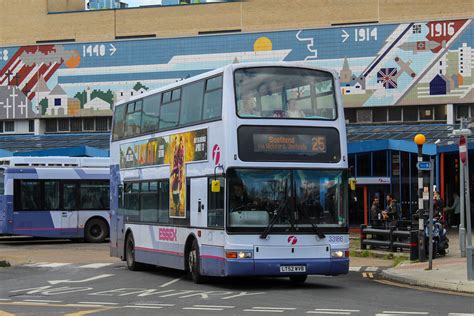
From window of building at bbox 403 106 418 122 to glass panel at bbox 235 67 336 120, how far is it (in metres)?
43.1

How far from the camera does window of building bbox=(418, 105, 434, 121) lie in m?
A: 59.4

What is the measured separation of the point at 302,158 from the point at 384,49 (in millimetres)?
43391

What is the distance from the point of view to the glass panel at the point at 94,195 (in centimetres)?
3428

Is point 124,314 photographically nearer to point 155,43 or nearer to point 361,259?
point 361,259

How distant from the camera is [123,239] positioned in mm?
23203

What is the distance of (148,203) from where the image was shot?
21406 mm

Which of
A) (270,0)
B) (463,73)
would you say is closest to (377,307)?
(463,73)

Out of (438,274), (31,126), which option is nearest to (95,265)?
(438,274)

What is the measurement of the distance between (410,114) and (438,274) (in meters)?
41.8

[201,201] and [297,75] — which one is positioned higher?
[297,75]

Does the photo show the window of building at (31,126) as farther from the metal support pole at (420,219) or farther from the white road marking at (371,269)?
the metal support pole at (420,219)

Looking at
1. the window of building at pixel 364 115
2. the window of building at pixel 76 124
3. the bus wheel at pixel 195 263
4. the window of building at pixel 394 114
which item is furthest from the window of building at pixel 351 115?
the bus wheel at pixel 195 263

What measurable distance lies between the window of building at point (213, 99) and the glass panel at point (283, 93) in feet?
1.48

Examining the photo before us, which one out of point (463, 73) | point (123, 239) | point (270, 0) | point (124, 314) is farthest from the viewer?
point (270, 0)
